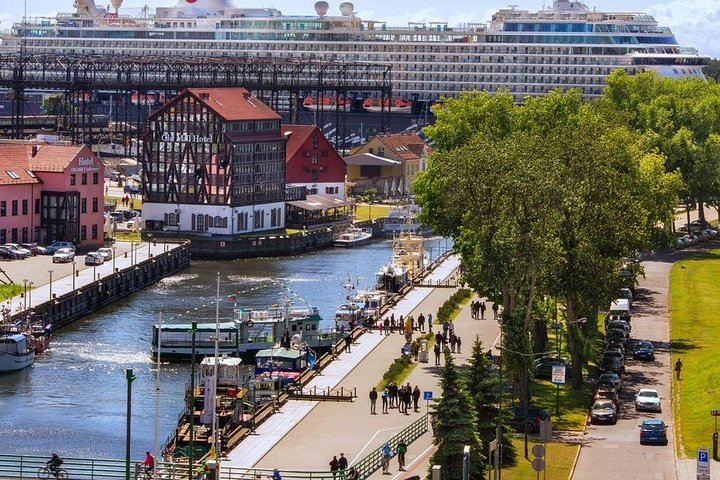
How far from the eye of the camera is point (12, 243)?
121375 millimetres

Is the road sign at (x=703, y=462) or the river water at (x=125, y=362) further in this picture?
the river water at (x=125, y=362)

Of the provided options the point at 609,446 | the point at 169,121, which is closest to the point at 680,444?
the point at 609,446

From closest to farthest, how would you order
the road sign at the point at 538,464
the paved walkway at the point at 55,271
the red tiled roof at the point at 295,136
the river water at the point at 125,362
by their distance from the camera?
the road sign at the point at 538,464, the river water at the point at 125,362, the paved walkway at the point at 55,271, the red tiled roof at the point at 295,136

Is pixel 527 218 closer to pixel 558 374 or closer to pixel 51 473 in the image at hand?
pixel 558 374

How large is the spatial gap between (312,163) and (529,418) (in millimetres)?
92015

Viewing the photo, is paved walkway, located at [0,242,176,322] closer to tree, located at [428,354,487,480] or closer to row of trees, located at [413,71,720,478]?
row of trees, located at [413,71,720,478]

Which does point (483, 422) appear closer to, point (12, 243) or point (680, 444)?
point (680, 444)

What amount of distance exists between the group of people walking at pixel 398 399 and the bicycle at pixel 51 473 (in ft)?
53.5

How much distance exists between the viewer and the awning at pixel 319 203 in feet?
493

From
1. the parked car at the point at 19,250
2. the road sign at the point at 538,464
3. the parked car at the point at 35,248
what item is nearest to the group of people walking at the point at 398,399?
the road sign at the point at 538,464

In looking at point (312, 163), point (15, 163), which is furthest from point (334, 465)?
point (312, 163)

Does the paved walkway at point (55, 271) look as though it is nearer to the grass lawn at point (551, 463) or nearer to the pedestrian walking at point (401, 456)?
the grass lawn at point (551, 463)

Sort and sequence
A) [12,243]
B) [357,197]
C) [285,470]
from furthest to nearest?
[357,197] < [12,243] < [285,470]

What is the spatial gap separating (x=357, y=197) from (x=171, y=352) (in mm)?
87121
